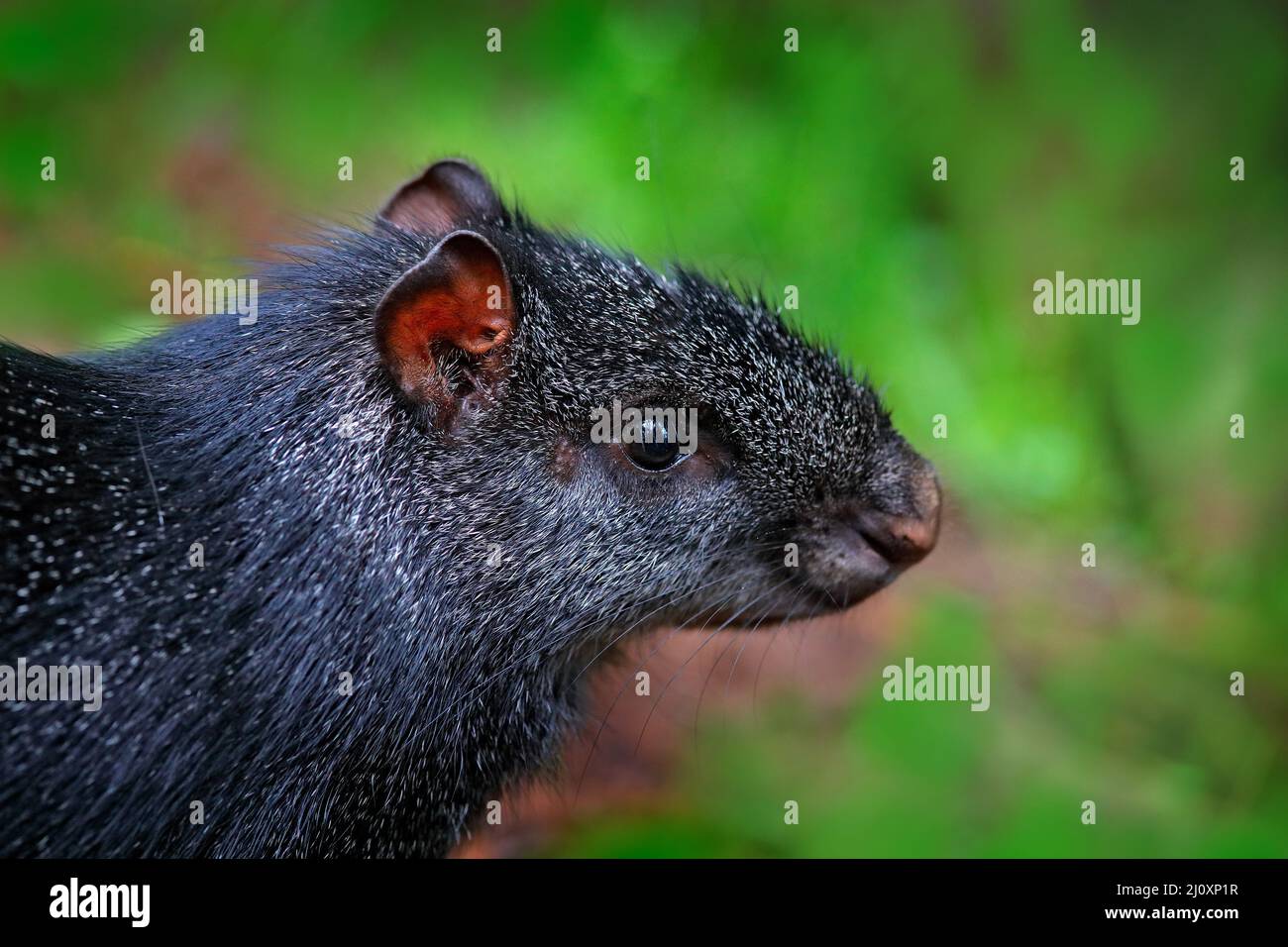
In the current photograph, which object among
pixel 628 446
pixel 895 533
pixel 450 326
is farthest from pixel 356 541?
pixel 895 533

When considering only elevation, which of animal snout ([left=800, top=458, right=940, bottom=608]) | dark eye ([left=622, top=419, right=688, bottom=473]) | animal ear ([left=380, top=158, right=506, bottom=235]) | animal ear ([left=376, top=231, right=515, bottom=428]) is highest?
animal ear ([left=380, top=158, right=506, bottom=235])

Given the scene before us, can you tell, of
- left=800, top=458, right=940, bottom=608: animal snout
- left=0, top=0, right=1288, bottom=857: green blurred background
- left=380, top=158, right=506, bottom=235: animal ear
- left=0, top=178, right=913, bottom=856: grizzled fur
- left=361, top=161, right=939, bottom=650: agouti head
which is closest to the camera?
left=0, top=178, right=913, bottom=856: grizzled fur

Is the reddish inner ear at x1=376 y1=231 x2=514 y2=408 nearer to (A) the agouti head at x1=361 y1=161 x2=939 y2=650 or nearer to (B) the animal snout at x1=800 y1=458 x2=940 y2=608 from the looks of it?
(A) the agouti head at x1=361 y1=161 x2=939 y2=650

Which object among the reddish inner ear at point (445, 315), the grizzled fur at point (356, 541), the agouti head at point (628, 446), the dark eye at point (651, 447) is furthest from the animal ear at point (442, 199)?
the dark eye at point (651, 447)

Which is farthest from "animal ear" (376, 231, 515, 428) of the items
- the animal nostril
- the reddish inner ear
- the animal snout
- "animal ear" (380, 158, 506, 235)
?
the animal nostril

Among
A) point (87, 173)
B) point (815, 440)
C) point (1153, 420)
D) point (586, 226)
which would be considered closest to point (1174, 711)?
point (1153, 420)

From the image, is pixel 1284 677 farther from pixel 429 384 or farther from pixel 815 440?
pixel 429 384

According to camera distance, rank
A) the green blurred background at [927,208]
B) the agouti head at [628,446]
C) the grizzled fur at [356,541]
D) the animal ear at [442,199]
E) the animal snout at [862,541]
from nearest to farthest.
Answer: the grizzled fur at [356,541] < the agouti head at [628,446] < the animal snout at [862,541] < the animal ear at [442,199] < the green blurred background at [927,208]

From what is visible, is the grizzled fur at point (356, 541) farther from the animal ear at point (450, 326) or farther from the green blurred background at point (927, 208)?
the green blurred background at point (927, 208)
